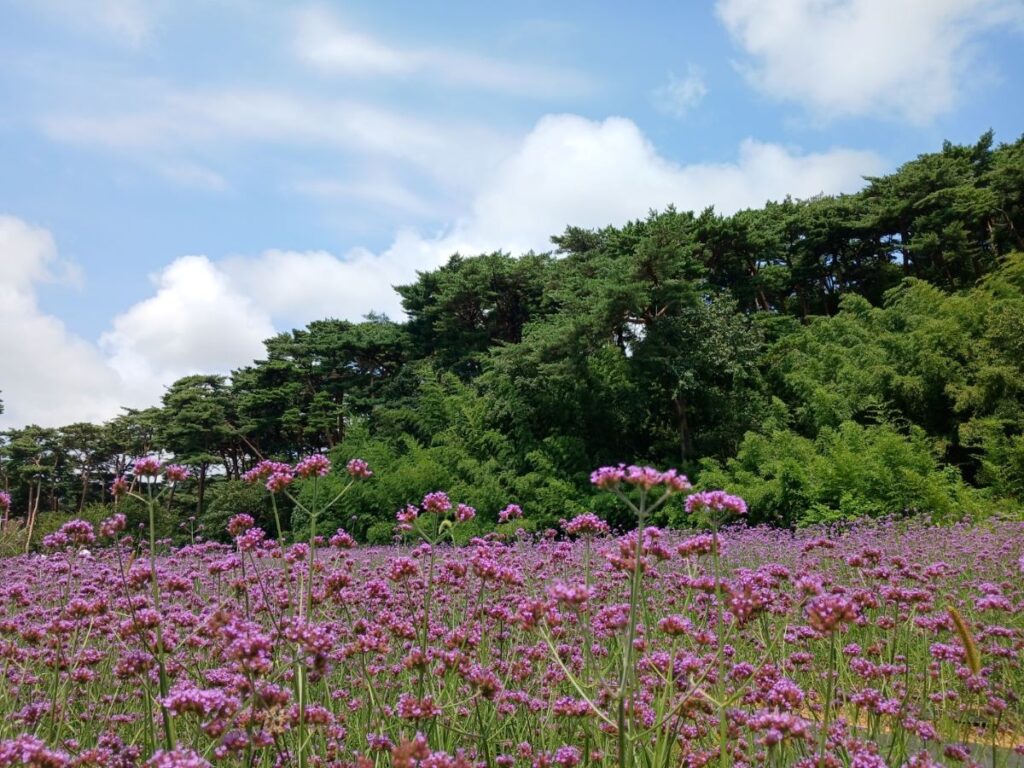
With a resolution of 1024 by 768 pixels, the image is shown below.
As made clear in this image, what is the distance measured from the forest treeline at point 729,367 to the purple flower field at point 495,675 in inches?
358

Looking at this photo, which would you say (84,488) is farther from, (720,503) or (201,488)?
(720,503)

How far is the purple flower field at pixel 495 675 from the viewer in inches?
69.6

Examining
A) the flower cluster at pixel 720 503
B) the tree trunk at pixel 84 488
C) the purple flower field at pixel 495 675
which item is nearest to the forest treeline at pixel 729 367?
the purple flower field at pixel 495 675

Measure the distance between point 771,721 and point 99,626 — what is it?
2.70 m

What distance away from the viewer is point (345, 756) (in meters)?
2.70

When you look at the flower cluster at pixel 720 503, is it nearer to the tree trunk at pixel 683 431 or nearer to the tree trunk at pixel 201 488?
the tree trunk at pixel 683 431

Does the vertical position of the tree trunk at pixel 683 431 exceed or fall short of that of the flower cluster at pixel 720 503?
it exceeds it

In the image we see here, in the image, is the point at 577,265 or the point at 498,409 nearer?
the point at 498,409

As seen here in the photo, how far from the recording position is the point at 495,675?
281cm

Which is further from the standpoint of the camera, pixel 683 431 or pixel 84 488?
pixel 84 488

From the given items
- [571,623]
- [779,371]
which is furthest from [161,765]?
[779,371]

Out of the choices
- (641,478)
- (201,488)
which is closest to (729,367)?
(641,478)

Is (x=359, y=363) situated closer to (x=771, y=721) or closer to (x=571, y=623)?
(x=571, y=623)

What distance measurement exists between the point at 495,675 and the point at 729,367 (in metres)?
16.0
